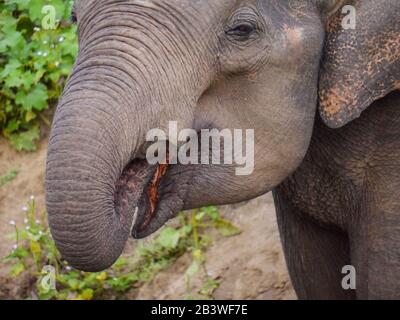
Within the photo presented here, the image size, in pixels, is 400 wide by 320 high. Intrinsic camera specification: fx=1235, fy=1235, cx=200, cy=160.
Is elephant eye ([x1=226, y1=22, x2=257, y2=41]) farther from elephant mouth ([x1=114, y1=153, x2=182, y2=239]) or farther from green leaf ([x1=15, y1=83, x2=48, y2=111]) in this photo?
green leaf ([x1=15, y1=83, x2=48, y2=111])

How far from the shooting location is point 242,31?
13.0 feet

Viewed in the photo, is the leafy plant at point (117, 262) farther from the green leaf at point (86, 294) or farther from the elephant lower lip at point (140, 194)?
the elephant lower lip at point (140, 194)

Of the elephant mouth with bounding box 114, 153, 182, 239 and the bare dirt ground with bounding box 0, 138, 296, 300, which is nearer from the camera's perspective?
the elephant mouth with bounding box 114, 153, 182, 239

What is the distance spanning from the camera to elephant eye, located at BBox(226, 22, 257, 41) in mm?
3957

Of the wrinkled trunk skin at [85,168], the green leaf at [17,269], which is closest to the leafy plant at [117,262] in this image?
the green leaf at [17,269]

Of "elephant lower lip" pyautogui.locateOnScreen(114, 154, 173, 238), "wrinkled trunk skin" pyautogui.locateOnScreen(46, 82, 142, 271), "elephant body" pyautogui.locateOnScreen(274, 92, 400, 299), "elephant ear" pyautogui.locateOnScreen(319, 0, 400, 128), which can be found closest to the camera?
"wrinkled trunk skin" pyautogui.locateOnScreen(46, 82, 142, 271)

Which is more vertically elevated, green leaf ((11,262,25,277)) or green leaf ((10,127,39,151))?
green leaf ((10,127,39,151))

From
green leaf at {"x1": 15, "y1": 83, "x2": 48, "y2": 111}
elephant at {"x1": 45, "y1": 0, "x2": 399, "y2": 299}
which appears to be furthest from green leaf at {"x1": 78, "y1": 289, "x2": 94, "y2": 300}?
elephant at {"x1": 45, "y1": 0, "x2": 399, "y2": 299}

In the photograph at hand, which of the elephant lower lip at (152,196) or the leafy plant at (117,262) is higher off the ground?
the leafy plant at (117,262)

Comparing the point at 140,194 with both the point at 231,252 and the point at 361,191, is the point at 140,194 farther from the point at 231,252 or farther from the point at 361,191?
the point at 231,252

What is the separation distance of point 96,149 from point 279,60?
2.64 feet

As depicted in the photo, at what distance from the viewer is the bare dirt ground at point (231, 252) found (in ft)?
21.5

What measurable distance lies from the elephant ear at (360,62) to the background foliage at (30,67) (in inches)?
122

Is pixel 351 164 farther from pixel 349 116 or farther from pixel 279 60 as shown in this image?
pixel 279 60
